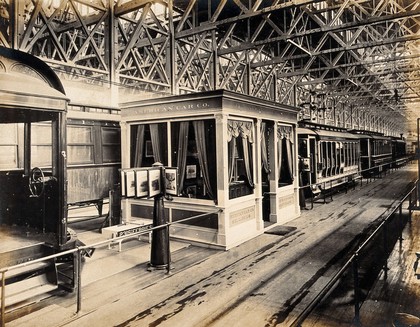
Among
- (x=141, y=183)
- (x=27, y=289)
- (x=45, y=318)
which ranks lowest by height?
(x=45, y=318)

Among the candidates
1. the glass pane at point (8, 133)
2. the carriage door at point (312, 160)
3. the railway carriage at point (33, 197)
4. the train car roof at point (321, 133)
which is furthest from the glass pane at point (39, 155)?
the carriage door at point (312, 160)

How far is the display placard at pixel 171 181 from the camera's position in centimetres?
566

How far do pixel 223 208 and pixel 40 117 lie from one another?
3789 millimetres

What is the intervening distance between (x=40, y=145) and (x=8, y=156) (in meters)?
1.11

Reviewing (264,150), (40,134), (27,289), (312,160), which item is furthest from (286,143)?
(27,289)

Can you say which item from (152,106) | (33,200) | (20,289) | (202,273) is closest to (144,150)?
(152,106)

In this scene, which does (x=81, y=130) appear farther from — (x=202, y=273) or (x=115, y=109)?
(x=202, y=273)

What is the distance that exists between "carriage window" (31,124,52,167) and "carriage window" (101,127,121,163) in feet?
5.01

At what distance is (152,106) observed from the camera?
7734 mm

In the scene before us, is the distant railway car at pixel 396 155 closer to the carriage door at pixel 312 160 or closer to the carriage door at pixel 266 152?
the carriage door at pixel 312 160

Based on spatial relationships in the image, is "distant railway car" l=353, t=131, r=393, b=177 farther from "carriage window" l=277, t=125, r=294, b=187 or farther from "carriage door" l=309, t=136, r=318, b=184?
"carriage window" l=277, t=125, r=294, b=187

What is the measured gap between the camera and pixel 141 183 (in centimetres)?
554

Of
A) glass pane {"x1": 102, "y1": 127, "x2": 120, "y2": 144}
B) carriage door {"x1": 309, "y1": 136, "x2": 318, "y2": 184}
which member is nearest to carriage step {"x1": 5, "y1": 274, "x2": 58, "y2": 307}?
glass pane {"x1": 102, "y1": 127, "x2": 120, "y2": 144}

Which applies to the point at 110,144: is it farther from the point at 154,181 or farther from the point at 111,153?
the point at 154,181
